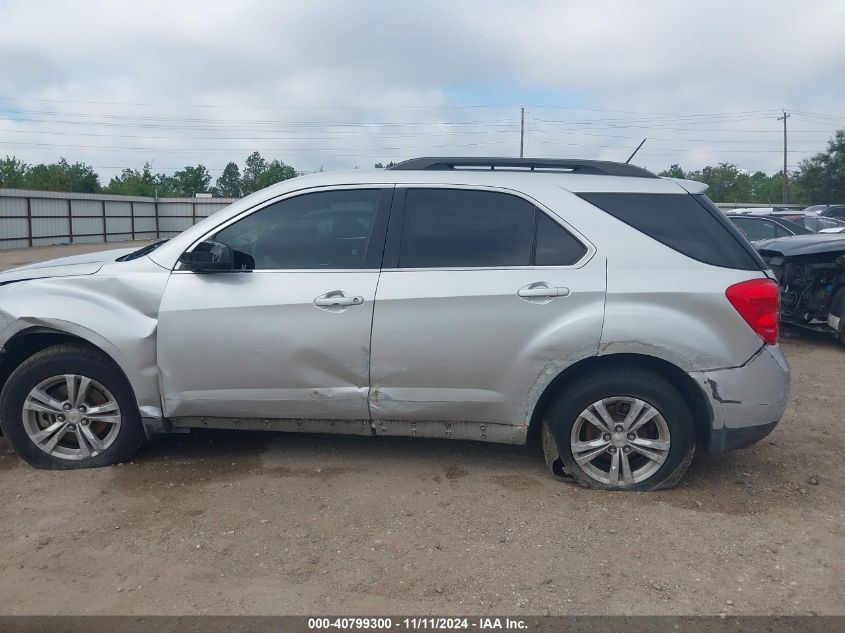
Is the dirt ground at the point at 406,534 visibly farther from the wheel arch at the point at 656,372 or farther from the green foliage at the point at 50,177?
the green foliage at the point at 50,177

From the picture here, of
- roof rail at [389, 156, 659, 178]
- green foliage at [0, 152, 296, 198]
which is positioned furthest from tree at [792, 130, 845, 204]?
roof rail at [389, 156, 659, 178]

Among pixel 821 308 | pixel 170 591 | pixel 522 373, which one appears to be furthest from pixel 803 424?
pixel 170 591

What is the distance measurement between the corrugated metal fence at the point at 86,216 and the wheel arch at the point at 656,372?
2963cm

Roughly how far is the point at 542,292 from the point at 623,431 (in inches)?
35.0

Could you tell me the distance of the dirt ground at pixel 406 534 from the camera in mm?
3047

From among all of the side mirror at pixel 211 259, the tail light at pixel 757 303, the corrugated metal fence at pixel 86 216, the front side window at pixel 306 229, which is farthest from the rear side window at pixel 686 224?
the corrugated metal fence at pixel 86 216

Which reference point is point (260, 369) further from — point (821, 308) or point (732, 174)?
point (732, 174)

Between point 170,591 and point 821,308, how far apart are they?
809cm

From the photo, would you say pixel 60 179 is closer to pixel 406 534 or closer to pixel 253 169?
pixel 253 169

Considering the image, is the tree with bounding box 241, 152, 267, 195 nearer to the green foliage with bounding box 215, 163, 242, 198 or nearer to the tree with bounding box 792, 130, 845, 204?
the green foliage with bounding box 215, 163, 242, 198

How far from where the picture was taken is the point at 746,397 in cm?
388

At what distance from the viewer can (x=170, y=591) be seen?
308cm

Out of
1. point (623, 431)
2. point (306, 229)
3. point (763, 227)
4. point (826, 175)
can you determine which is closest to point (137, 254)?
point (306, 229)

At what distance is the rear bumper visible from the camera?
3861 mm
